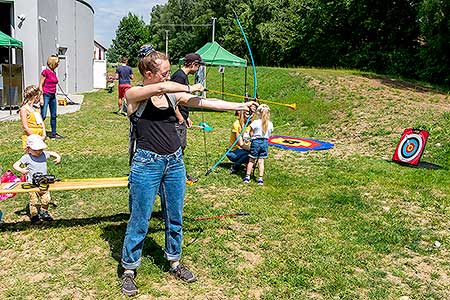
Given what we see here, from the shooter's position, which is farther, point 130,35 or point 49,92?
point 130,35

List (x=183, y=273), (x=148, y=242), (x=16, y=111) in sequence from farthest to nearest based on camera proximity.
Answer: (x=16, y=111), (x=148, y=242), (x=183, y=273)

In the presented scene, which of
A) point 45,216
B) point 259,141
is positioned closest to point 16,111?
point 259,141

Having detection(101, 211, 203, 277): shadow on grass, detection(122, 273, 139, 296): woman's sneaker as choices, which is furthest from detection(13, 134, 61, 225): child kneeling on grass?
detection(122, 273, 139, 296): woman's sneaker

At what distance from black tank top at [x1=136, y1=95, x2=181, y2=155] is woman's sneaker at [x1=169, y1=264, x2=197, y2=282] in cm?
96

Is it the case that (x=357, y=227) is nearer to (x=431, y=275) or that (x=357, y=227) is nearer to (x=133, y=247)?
(x=431, y=275)

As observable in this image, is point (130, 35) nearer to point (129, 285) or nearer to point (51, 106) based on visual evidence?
point (51, 106)

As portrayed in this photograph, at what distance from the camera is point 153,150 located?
2.92 m

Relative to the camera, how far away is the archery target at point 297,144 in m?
Answer: 8.62

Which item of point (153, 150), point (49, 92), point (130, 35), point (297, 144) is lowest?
point (297, 144)

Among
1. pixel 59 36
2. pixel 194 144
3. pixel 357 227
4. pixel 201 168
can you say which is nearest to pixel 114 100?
pixel 59 36

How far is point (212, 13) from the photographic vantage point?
5197 cm

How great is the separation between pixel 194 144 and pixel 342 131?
3.94 meters

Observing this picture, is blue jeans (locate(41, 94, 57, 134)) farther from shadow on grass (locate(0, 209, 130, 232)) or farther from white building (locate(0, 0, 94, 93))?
white building (locate(0, 0, 94, 93))

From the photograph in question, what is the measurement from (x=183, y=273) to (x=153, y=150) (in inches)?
40.0
